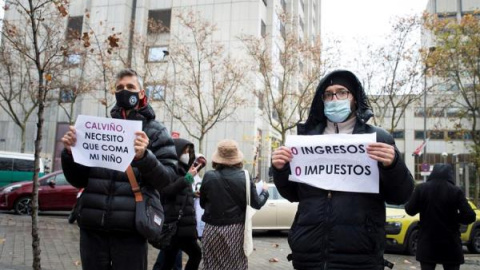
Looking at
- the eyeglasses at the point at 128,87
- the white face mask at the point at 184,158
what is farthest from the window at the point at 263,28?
the eyeglasses at the point at 128,87

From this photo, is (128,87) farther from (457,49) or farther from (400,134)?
(400,134)

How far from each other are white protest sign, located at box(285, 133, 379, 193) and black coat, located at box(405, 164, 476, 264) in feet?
10.8

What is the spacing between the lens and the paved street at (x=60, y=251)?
7730mm

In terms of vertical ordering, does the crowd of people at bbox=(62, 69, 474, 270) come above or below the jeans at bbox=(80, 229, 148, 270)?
above

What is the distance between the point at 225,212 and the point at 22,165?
17.4 m

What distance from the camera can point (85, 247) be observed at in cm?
342

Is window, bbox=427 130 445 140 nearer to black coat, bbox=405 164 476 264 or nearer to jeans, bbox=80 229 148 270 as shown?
black coat, bbox=405 164 476 264

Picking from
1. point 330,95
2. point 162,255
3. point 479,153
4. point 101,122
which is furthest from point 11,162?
point 479,153

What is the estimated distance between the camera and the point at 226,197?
214 inches

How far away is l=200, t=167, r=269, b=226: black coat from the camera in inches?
213

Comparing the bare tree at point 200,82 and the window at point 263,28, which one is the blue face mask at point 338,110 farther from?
the window at point 263,28

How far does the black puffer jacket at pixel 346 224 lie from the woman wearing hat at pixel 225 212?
250cm

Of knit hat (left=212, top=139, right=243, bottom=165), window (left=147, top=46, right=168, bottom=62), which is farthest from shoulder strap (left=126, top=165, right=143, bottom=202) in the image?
window (left=147, top=46, right=168, bottom=62)

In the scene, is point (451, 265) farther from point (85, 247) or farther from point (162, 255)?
point (85, 247)
